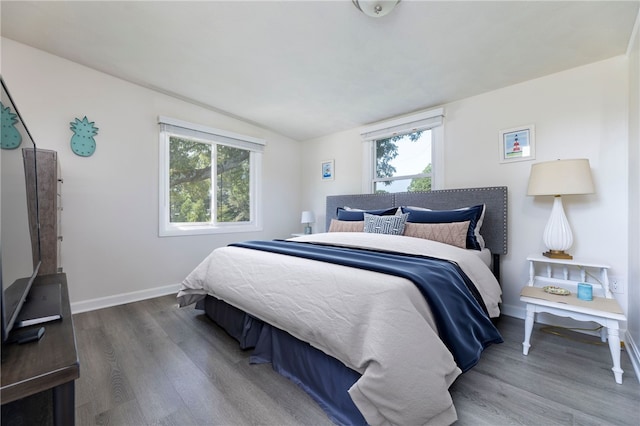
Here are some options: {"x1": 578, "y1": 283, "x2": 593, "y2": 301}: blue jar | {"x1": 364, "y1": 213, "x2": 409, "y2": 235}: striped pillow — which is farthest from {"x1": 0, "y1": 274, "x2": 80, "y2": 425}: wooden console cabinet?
{"x1": 578, "y1": 283, "x2": 593, "y2": 301}: blue jar

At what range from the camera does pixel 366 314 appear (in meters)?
1.24

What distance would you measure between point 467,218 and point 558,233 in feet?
2.17

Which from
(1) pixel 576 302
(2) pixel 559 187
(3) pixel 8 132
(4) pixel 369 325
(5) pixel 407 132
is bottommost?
(1) pixel 576 302

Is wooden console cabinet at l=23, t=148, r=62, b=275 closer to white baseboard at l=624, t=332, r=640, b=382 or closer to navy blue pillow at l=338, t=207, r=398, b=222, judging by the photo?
navy blue pillow at l=338, t=207, r=398, b=222

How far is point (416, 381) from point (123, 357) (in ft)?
6.22

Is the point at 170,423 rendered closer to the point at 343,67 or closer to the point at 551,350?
the point at 551,350

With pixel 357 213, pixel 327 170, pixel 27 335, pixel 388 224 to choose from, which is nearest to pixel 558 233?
pixel 388 224

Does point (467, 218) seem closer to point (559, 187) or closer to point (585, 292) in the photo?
point (559, 187)

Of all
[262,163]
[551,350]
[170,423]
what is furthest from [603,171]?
[262,163]

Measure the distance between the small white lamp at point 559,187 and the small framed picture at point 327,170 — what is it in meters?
2.57

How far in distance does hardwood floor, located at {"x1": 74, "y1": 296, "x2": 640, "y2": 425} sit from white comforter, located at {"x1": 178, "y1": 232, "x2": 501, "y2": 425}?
12.8 inches

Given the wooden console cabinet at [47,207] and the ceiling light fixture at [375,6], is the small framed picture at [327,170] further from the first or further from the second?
the wooden console cabinet at [47,207]

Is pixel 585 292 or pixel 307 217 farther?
pixel 307 217

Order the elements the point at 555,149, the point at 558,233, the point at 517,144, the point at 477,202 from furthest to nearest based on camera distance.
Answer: the point at 477,202 < the point at 517,144 < the point at 555,149 < the point at 558,233
